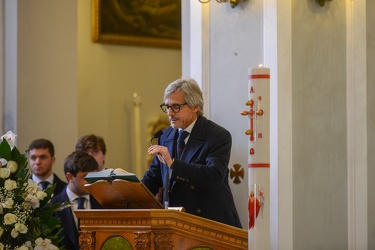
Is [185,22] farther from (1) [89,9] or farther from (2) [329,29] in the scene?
(1) [89,9]

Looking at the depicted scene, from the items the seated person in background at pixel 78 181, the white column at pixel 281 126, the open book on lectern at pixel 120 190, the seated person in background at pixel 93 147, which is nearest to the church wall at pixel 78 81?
the seated person in background at pixel 93 147

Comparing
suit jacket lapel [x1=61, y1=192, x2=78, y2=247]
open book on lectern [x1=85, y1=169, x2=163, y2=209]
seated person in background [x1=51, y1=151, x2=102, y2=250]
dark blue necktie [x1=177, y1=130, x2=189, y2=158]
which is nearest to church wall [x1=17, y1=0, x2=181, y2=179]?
seated person in background [x1=51, y1=151, x2=102, y2=250]

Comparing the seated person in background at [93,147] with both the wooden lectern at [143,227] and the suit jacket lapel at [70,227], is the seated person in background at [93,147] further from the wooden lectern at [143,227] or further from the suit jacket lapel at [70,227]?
the wooden lectern at [143,227]

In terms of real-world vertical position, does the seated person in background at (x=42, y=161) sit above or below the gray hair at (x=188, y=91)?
below

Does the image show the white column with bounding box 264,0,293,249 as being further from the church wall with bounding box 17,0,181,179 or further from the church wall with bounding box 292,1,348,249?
the church wall with bounding box 17,0,181,179

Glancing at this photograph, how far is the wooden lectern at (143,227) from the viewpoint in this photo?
5.89m

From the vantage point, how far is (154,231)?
5.89 meters

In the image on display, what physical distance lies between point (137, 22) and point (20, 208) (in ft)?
29.1

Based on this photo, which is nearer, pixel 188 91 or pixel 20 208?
pixel 20 208

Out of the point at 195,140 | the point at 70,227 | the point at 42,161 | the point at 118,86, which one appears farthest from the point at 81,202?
the point at 118,86

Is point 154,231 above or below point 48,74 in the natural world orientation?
below

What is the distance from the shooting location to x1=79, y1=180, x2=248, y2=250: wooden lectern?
232 inches

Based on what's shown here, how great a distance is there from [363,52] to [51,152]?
128 inches

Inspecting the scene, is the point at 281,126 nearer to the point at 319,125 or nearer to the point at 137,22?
the point at 319,125
